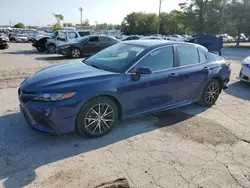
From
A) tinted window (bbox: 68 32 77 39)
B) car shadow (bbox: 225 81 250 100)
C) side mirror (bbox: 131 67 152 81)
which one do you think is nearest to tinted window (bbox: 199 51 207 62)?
side mirror (bbox: 131 67 152 81)

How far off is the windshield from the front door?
0.71 feet

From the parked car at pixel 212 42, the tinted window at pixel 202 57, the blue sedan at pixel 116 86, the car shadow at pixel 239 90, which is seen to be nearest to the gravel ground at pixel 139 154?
the blue sedan at pixel 116 86

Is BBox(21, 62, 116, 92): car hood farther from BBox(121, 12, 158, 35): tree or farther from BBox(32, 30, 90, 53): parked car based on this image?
BBox(121, 12, 158, 35): tree

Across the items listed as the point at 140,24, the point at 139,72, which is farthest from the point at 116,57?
the point at 140,24

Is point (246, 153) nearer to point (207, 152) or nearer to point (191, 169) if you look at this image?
point (207, 152)

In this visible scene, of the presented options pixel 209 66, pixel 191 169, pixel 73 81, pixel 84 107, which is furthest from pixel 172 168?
pixel 209 66

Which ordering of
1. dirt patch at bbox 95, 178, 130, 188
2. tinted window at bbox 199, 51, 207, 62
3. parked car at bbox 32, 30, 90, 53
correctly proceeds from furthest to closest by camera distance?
parked car at bbox 32, 30, 90, 53
tinted window at bbox 199, 51, 207, 62
dirt patch at bbox 95, 178, 130, 188

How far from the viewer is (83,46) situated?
14125 mm

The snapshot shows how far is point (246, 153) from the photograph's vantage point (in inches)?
138

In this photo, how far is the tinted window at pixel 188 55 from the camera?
456cm

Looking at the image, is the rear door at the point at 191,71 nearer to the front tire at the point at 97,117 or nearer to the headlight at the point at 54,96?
the front tire at the point at 97,117

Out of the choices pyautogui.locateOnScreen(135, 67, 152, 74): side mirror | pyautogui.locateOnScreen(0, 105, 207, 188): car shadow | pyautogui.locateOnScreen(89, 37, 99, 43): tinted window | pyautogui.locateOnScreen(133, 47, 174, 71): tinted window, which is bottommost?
pyautogui.locateOnScreen(0, 105, 207, 188): car shadow

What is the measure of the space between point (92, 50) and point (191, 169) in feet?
40.7

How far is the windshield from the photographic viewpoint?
4.02 m
